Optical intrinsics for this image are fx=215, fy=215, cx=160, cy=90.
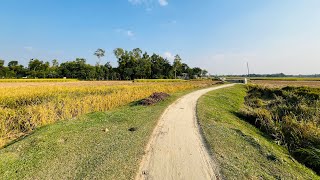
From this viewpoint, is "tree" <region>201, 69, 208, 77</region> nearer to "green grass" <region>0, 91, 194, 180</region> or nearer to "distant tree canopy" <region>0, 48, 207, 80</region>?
"distant tree canopy" <region>0, 48, 207, 80</region>

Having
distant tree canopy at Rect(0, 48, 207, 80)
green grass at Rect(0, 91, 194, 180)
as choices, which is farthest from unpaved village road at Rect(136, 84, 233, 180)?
distant tree canopy at Rect(0, 48, 207, 80)

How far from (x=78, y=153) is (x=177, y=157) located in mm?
2503

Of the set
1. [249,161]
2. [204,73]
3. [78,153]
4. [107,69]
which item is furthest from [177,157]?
[204,73]

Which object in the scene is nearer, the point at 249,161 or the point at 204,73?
the point at 249,161

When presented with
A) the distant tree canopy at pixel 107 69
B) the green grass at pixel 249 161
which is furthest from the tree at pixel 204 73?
the green grass at pixel 249 161

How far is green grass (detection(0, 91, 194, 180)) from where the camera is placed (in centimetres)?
439

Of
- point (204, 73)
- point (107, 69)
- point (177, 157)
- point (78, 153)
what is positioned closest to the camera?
point (177, 157)

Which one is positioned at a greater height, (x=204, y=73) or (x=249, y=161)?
(x=204, y=73)

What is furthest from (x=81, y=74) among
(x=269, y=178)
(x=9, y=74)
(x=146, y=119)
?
(x=269, y=178)

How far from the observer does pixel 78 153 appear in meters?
5.44

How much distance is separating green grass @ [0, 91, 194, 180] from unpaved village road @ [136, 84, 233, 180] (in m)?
0.27

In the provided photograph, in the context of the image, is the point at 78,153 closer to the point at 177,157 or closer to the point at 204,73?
the point at 177,157

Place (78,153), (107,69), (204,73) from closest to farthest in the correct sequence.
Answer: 1. (78,153)
2. (107,69)
3. (204,73)

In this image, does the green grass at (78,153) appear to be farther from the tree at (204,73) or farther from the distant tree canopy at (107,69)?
the tree at (204,73)
